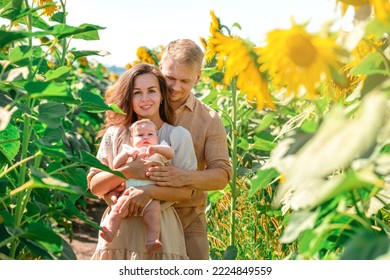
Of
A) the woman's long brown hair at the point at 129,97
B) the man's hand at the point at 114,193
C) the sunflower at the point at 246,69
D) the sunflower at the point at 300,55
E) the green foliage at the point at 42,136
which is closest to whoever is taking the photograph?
the sunflower at the point at 300,55

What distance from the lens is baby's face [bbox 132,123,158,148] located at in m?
2.23

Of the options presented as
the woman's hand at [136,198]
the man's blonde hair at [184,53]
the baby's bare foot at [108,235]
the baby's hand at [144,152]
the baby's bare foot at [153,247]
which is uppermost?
the man's blonde hair at [184,53]

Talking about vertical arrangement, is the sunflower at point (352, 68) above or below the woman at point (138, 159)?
above

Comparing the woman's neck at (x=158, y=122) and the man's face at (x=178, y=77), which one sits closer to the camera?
the woman's neck at (x=158, y=122)

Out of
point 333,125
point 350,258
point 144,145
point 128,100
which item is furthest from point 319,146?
point 128,100

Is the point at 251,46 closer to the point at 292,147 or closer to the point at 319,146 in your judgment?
the point at 292,147

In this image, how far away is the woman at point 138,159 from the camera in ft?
7.31

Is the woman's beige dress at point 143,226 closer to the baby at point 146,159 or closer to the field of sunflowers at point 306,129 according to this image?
the baby at point 146,159

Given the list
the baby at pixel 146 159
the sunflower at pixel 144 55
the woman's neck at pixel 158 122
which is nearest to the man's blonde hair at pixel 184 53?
the woman's neck at pixel 158 122

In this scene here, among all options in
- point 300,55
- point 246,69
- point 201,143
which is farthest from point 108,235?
point 300,55

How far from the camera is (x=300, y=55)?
1.04 m

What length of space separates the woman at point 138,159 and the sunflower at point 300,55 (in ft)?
3.93

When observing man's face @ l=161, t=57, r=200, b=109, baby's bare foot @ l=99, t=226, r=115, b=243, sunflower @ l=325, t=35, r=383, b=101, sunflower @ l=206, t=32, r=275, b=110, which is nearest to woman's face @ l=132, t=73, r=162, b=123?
man's face @ l=161, t=57, r=200, b=109

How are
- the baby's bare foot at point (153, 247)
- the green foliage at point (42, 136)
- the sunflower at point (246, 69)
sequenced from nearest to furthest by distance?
the sunflower at point (246, 69), the green foliage at point (42, 136), the baby's bare foot at point (153, 247)
